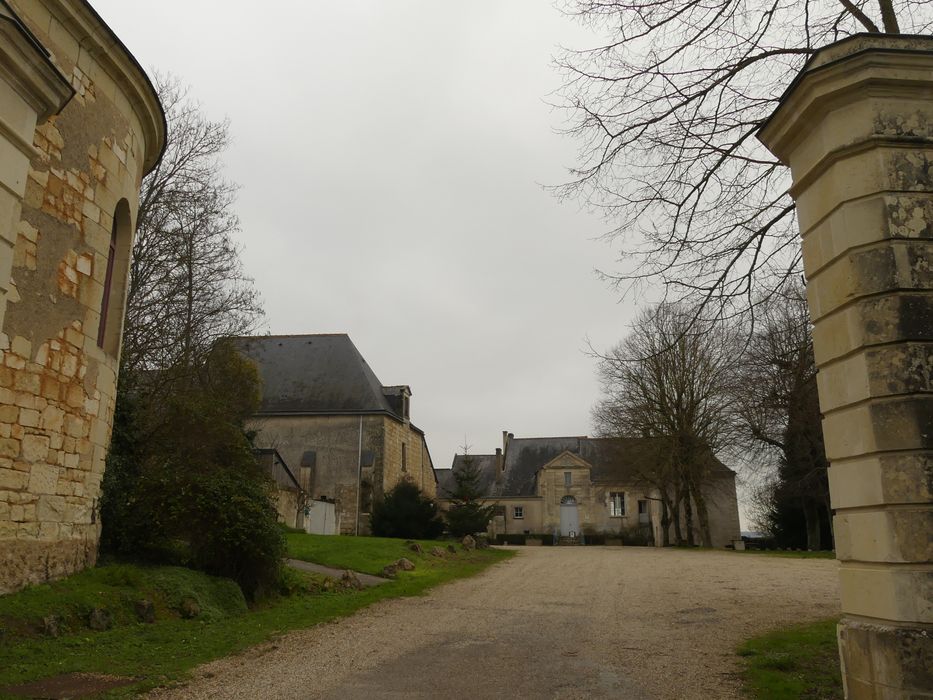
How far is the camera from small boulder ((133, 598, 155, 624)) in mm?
8398

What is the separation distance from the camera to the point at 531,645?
7719mm

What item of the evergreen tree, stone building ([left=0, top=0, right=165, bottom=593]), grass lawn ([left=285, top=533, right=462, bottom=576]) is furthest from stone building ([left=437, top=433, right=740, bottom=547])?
stone building ([left=0, top=0, right=165, bottom=593])

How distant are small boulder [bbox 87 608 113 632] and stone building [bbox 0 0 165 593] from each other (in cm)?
87

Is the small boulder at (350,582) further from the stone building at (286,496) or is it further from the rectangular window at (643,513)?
the rectangular window at (643,513)

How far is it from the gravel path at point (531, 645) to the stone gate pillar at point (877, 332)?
1.81 metres

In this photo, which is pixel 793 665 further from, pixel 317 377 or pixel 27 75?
pixel 317 377

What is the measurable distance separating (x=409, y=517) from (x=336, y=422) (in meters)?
9.60

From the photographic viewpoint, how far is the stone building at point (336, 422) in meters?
34.4

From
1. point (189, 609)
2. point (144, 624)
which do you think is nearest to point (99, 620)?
point (144, 624)

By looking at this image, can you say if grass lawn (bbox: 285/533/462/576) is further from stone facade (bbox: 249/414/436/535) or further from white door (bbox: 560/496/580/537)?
white door (bbox: 560/496/580/537)

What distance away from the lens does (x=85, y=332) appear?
30.3 feet

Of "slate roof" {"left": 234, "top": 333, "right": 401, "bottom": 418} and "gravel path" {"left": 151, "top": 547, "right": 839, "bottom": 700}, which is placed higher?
"slate roof" {"left": 234, "top": 333, "right": 401, "bottom": 418}

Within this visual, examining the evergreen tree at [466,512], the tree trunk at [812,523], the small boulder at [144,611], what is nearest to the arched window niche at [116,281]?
the small boulder at [144,611]

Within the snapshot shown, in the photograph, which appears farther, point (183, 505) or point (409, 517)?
point (409, 517)
